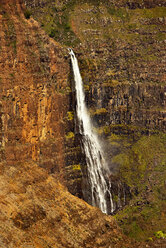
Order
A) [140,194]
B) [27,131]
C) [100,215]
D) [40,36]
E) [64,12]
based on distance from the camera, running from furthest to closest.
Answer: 1. [64,12]
2. [140,194]
3. [40,36]
4. [27,131]
5. [100,215]

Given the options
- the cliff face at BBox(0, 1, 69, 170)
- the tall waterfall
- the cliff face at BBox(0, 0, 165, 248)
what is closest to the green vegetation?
the cliff face at BBox(0, 0, 165, 248)

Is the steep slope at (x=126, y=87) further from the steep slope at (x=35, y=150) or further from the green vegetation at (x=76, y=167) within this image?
the steep slope at (x=35, y=150)

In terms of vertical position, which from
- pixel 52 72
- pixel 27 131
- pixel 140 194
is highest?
pixel 52 72

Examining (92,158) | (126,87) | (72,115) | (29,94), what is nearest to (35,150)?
(29,94)

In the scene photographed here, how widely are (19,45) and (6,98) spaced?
17.1 feet

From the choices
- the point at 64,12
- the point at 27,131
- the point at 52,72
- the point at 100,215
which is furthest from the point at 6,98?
the point at 64,12

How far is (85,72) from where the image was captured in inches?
2628

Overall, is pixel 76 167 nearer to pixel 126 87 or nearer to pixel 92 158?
pixel 92 158

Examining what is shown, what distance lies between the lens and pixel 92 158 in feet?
208

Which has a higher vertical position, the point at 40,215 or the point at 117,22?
the point at 117,22

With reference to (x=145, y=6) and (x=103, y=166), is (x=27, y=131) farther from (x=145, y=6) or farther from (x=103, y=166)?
(x=145, y=6)

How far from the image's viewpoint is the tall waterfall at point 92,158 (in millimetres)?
62444

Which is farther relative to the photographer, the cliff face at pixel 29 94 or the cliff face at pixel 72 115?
the cliff face at pixel 29 94

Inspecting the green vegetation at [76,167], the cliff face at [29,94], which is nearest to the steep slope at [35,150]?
the cliff face at [29,94]
